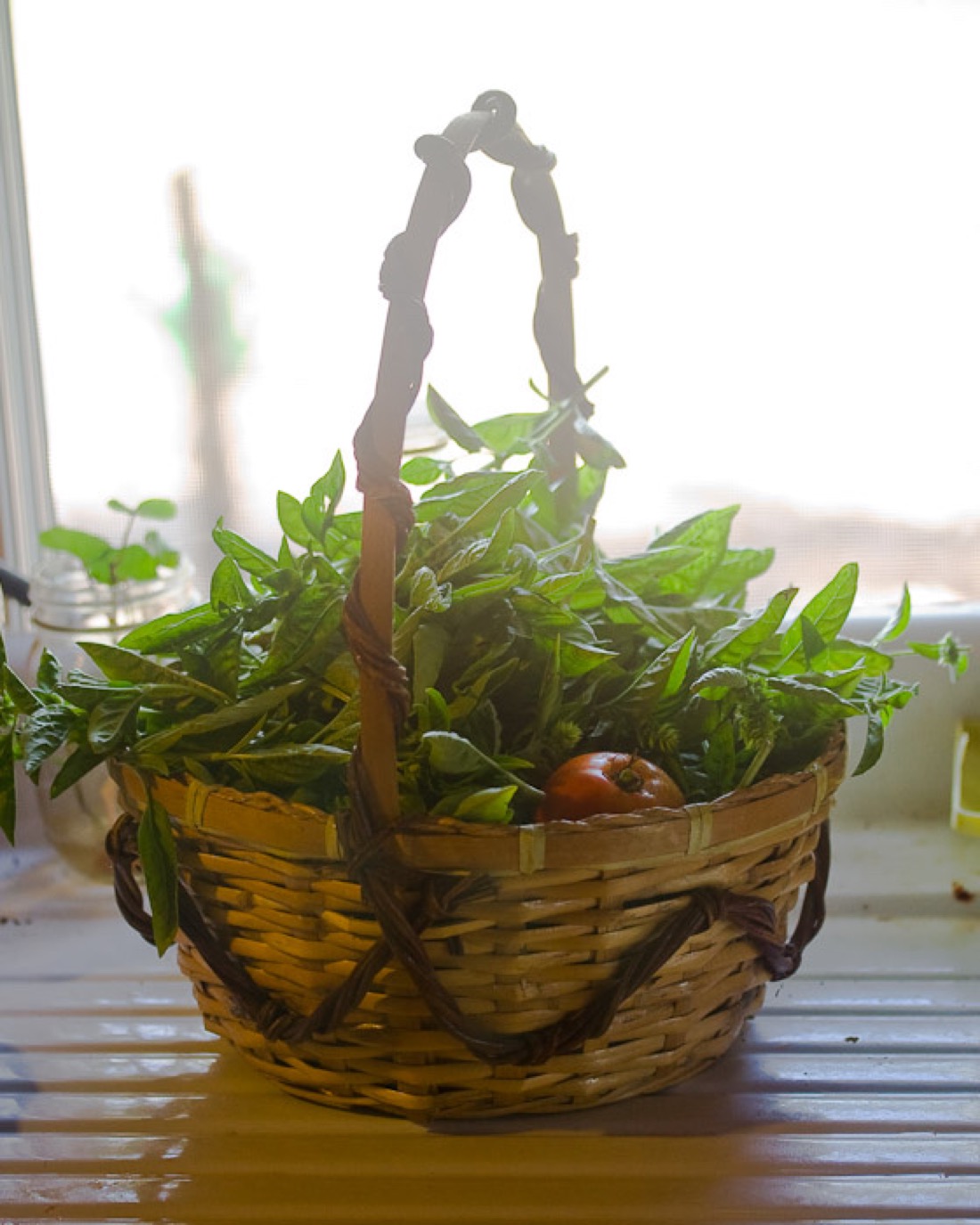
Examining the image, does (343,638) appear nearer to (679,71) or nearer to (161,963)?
(161,963)

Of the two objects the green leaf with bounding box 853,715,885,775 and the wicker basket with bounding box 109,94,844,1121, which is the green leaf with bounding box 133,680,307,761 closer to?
the wicker basket with bounding box 109,94,844,1121

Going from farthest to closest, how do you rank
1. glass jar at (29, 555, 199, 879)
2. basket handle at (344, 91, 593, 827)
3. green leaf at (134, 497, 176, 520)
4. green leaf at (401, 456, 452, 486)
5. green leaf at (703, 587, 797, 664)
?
green leaf at (134, 497, 176, 520) < glass jar at (29, 555, 199, 879) < green leaf at (401, 456, 452, 486) < green leaf at (703, 587, 797, 664) < basket handle at (344, 91, 593, 827)

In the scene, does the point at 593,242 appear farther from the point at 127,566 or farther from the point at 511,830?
the point at 511,830

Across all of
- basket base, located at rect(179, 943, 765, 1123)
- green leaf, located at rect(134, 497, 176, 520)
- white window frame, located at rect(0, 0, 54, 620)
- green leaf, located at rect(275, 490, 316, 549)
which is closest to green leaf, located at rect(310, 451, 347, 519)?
green leaf, located at rect(275, 490, 316, 549)

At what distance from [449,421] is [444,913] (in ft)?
0.96

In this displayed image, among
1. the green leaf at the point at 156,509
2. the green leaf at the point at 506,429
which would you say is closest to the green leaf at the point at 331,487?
the green leaf at the point at 506,429

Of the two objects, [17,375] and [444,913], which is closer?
[444,913]

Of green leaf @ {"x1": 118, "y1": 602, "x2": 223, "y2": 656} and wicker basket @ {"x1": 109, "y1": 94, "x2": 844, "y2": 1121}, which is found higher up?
green leaf @ {"x1": 118, "y1": 602, "x2": 223, "y2": 656}

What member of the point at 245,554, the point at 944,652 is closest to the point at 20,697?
the point at 245,554

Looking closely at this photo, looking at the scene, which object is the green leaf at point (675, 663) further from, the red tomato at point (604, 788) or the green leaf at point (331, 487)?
the green leaf at point (331, 487)

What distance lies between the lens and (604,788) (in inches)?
22.3

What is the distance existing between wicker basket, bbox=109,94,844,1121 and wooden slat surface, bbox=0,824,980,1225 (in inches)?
0.8

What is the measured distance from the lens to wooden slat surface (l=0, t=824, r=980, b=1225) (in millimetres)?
577

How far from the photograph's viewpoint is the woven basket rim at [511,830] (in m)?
0.53
